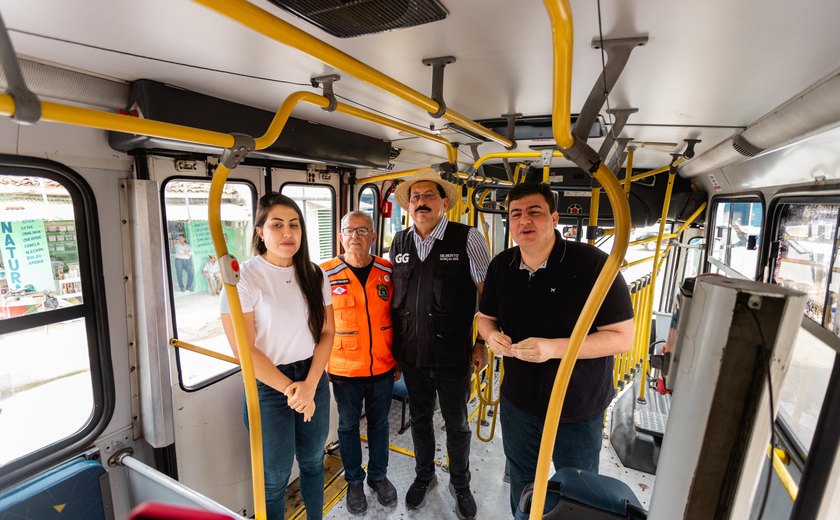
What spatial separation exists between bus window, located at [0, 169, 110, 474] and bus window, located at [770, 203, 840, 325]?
11.8 ft

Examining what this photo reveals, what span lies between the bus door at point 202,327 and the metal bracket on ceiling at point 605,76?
82.6 inches

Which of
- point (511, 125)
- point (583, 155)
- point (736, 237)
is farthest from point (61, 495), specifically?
point (736, 237)

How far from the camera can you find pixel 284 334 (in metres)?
2.18

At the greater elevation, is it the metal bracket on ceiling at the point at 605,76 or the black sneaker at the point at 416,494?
the metal bracket on ceiling at the point at 605,76

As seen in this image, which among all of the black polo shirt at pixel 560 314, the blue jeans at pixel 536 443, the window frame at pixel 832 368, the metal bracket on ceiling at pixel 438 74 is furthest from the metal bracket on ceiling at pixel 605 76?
the blue jeans at pixel 536 443

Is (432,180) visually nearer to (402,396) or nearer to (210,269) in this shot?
(210,269)

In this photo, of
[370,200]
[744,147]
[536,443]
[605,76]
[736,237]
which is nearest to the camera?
[605,76]

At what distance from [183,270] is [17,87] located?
1.98 meters

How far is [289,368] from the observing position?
224 cm

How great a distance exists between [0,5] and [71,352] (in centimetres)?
164

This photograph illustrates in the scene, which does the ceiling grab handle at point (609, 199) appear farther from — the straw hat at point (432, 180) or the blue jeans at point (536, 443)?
the straw hat at point (432, 180)

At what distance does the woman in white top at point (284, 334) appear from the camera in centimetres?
212

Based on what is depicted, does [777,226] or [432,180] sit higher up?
[432,180]

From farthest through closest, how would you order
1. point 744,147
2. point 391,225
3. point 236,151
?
point 391,225
point 744,147
point 236,151
